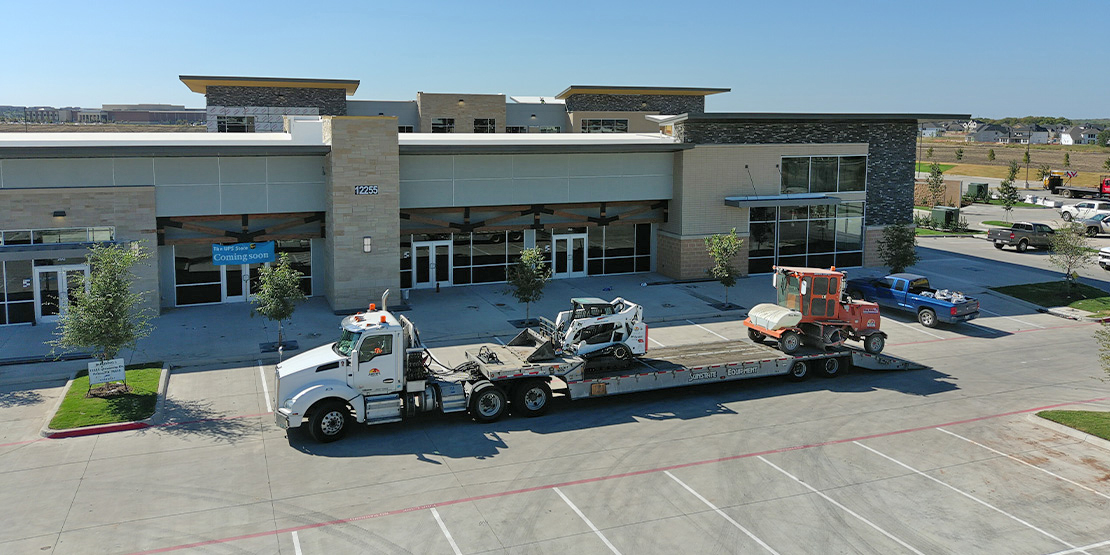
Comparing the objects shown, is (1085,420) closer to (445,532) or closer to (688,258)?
(445,532)

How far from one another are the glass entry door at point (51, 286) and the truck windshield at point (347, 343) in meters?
14.8

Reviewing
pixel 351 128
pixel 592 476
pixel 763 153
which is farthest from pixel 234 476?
pixel 763 153

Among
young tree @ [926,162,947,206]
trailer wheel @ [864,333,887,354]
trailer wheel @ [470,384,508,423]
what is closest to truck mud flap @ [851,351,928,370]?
trailer wheel @ [864,333,887,354]

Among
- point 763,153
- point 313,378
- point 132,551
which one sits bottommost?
point 132,551

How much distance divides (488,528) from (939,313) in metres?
21.7

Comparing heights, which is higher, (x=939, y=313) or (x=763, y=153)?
(x=763, y=153)

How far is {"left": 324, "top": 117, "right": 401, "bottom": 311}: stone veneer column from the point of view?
31188mm

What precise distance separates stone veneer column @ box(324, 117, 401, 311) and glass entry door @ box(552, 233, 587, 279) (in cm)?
856

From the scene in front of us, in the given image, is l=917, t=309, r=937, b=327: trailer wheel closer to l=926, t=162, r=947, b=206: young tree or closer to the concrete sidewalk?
the concrete sidewalk

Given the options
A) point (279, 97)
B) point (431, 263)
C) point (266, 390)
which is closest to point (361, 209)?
point (431, 263)

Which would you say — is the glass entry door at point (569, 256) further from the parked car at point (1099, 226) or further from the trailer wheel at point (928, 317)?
the parked car at point (1099, 226)

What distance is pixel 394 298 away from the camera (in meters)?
32.4

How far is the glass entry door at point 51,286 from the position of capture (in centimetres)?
2914

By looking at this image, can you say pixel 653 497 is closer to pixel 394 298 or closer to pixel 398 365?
pixel 398 365
